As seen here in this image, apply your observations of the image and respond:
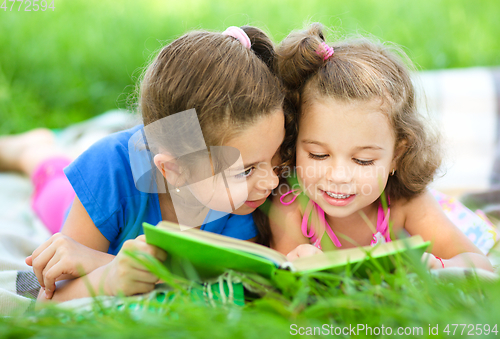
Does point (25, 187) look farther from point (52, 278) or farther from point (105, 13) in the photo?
point (105, 13)

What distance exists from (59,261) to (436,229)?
4.16ft

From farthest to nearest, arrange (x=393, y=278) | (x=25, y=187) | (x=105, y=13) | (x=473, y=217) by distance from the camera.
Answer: (x=105, y=13) < (x=25, y=187) < (x=473, y=217) < (x=393, y=278)

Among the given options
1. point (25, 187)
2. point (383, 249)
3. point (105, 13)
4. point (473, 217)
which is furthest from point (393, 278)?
point (105, 13)

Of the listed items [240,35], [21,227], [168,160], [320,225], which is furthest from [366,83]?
[21,227]

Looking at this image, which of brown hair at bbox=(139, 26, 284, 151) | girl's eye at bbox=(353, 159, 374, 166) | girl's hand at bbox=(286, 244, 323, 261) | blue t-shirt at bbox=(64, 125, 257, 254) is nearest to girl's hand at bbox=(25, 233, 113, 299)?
blue t-shirt at bbox=(64, 125, 257, 254)

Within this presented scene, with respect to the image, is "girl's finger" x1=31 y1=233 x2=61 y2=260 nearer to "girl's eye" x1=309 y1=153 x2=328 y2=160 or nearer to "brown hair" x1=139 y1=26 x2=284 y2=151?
"brown hair" x1=139 y1=26 x2=284 y2=151

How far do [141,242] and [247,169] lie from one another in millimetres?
430

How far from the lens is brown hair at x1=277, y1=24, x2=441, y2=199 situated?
144cm

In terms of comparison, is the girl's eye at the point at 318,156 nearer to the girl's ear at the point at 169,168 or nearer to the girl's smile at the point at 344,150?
the girl's smile at the point at 344,150

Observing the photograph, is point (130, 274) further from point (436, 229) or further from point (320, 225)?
point (436, 229)

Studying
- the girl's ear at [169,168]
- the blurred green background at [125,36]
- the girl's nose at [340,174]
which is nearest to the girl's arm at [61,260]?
the girl's ear at [169,168]

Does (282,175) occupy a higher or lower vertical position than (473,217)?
higher

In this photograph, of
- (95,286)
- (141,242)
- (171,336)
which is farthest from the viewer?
(95,286)

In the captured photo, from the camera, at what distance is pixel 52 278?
1.25m
